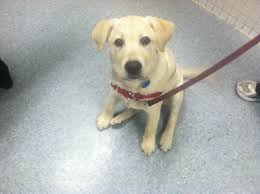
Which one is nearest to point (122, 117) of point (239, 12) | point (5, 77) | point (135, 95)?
point (135, 95)

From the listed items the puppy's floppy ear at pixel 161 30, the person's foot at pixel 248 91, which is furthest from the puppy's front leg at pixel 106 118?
the person's foot at pixel 248 91

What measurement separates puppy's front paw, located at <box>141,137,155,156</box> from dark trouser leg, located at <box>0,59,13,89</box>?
0.88 metres

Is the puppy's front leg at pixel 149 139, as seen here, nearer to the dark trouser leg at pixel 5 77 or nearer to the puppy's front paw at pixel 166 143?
the puppy's front paw at pixel 166 143

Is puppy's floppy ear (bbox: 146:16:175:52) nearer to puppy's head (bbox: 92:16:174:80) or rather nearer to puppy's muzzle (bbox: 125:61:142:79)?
puppy's head (bbox: 92:16:174:80)

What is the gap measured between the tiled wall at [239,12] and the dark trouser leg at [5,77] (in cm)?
157

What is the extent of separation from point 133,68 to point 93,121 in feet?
2.14

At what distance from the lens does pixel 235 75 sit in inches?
76.3

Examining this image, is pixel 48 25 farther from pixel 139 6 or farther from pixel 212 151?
pixel 212 151

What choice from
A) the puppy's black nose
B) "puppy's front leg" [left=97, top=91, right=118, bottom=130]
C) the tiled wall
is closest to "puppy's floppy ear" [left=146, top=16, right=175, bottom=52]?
the puppy's black nose

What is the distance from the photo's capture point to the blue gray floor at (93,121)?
1.49 metres

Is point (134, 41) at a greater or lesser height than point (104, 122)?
greater

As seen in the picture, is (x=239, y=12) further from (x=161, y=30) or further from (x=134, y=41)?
(x=134, y=41)

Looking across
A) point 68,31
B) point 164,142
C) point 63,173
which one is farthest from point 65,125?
point 68,31

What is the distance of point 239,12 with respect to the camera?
2246mm
